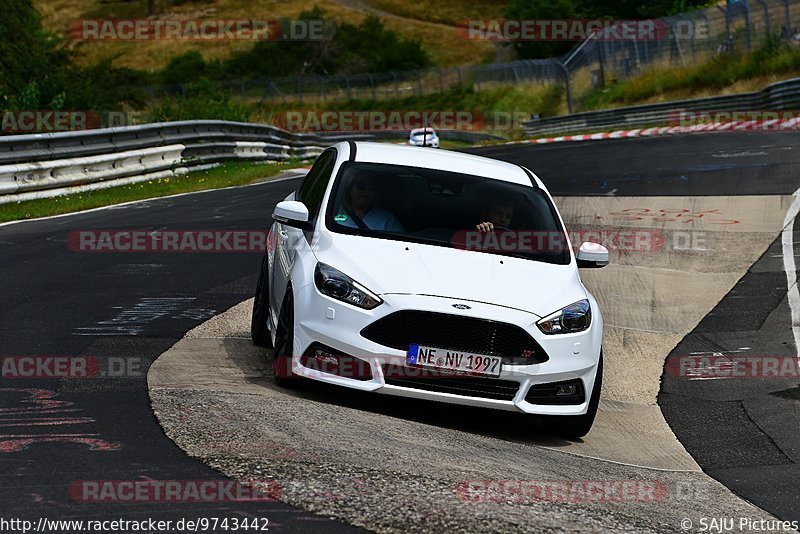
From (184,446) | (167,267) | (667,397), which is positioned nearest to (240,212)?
(167,267)

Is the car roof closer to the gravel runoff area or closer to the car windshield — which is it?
the car windshield

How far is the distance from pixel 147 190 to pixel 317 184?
13.7 m

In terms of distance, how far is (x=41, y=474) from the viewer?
5375 mm

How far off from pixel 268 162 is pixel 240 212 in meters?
13.3

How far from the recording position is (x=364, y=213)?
8484 millimetres

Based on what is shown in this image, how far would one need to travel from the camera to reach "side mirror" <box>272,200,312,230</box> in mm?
8219

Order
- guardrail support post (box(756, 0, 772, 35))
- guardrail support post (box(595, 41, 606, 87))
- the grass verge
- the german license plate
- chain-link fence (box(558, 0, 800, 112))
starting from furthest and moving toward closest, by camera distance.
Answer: guardrail support post (box(595, 41, 606, 87)) < chain-link fence (box(558, 0, 800, 112)) < guardrail support post (box(756, 0, 772, 35)) < the grass verge < the german license plate

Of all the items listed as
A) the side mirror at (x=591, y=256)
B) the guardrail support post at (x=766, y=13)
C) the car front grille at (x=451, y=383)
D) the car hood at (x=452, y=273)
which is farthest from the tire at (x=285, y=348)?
the guardrail support post at (x=766, y=13)

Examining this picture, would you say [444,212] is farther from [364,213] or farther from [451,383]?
[451,383]

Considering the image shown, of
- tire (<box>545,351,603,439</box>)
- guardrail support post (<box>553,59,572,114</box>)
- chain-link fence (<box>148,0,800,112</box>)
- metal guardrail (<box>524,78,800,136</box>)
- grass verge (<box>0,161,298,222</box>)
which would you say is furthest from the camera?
guardrail support post (<box>553,59,572,114</box>)

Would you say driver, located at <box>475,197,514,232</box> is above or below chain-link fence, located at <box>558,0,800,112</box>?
above

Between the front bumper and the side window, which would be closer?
the front bumper

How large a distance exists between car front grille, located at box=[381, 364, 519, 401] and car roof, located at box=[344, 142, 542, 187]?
6.97 feet

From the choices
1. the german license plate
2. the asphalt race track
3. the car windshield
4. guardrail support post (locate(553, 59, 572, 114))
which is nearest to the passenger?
the car windshield
